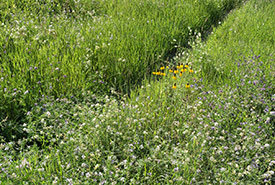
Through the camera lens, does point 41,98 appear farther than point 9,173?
Yes

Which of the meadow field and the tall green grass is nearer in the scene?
the meadow field

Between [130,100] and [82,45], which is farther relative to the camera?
[82,45]

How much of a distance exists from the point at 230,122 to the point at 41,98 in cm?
212

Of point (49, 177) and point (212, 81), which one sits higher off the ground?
point (212, 81)

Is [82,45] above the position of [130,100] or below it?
above

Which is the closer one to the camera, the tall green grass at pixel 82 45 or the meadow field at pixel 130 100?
the meadow field at pixel 130 100

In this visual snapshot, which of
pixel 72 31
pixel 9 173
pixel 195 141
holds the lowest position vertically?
pixel 9 173

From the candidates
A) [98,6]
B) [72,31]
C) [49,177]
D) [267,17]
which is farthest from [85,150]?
[267,17]

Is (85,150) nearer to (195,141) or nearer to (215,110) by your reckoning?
(195,141)

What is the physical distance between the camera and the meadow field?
8.90 ft

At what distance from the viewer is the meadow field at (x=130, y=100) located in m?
2.71

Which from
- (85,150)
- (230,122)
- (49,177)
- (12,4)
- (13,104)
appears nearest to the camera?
(49,177)

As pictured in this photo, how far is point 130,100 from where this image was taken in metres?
3.88

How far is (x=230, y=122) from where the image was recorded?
3.25 m
